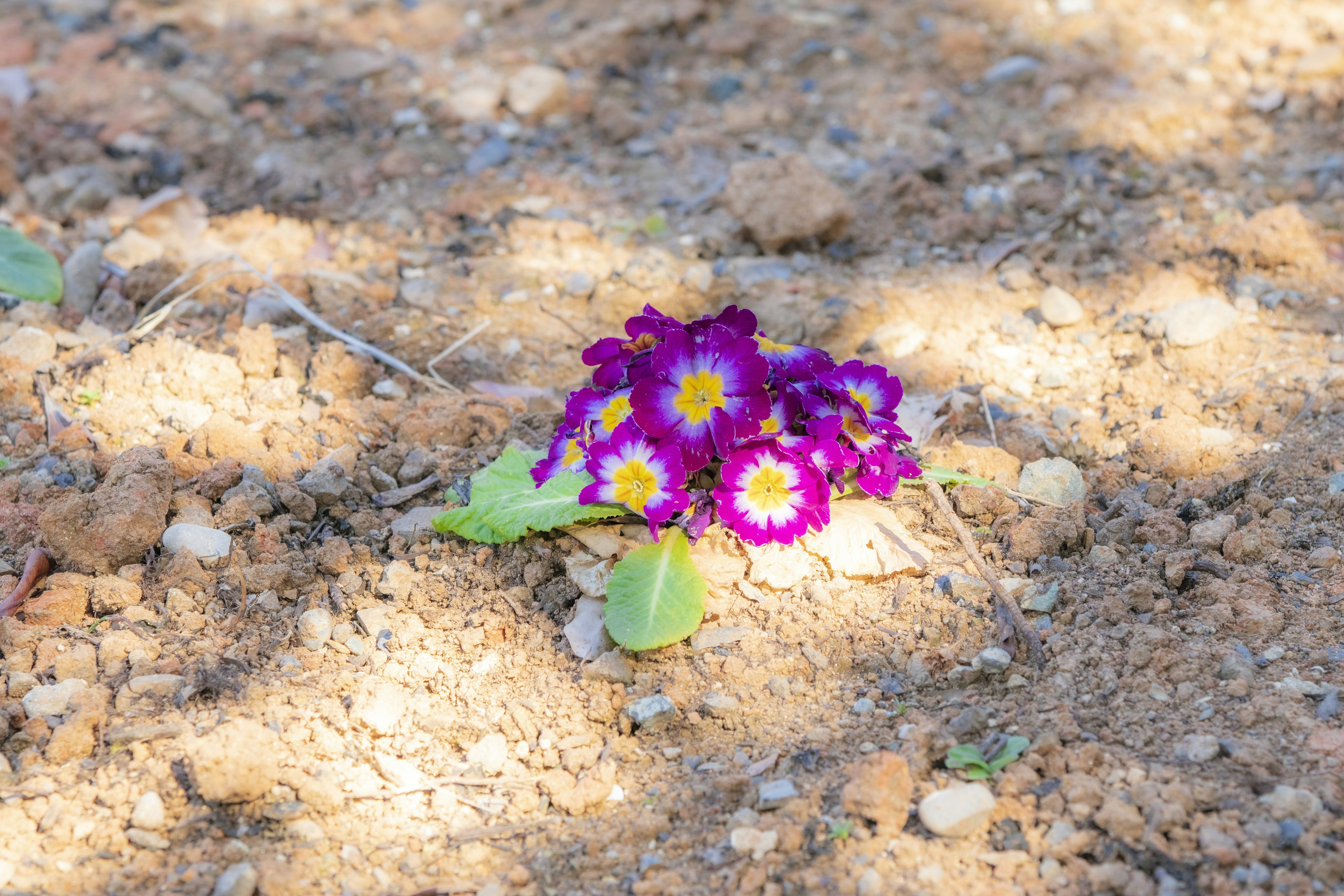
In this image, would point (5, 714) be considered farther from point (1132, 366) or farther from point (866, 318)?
point (1132, 366)

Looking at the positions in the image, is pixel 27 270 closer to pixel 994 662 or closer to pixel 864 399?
pixel 864 399

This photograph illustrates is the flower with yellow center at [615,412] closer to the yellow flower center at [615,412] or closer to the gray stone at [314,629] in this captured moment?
the yellow flower center at [615,412]

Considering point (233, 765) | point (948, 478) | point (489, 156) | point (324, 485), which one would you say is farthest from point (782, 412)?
point (489, 156)

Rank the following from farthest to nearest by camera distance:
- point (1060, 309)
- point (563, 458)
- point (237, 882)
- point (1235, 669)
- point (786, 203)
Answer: point (786, 203) < point (1060, 309) < point (563, 458) < point (1235, 669) < point (237, 882)

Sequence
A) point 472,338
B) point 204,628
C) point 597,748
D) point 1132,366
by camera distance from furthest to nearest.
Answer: point 472,338 < point 1132,366 < point 204,628 < point 597,748

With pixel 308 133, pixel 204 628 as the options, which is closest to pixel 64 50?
pixel 308 133

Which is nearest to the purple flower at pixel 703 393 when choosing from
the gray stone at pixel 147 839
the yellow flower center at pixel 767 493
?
the yellow flower center at pixel 767 493
